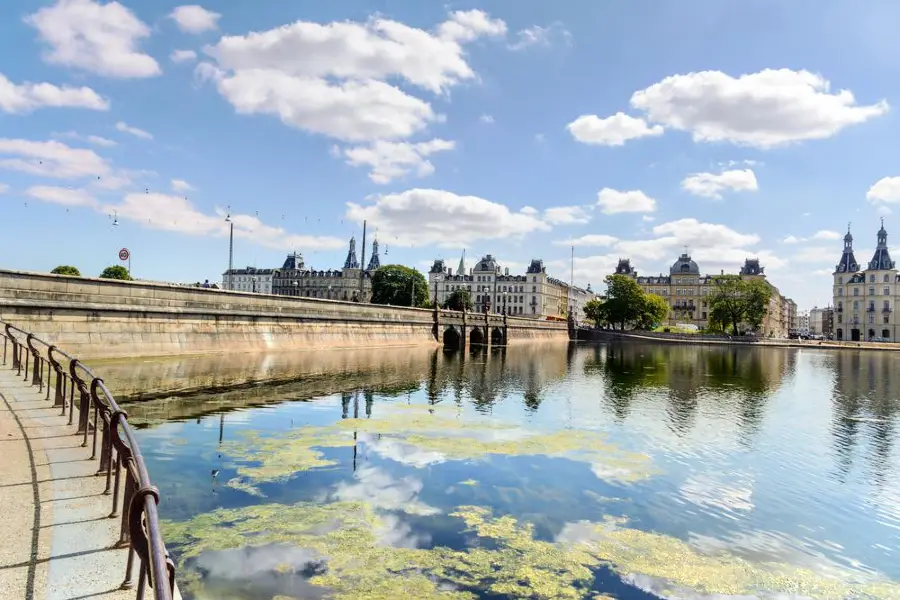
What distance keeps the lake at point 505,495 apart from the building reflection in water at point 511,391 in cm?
27

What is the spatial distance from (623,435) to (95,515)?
1849 centimetres

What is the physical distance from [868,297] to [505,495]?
586ft

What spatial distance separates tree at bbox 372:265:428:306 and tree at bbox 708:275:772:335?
7297cm

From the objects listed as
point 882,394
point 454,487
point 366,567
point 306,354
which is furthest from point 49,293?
point 882,394

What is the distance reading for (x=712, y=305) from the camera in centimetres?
14350

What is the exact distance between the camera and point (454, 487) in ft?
47.5

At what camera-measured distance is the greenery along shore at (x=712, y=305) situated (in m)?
137

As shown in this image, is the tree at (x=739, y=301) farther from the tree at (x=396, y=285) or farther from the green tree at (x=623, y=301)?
the tree at (x=396, y=285)

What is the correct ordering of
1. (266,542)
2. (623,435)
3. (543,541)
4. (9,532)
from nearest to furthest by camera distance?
(9,532), (266,542), (543,541), (623,435)

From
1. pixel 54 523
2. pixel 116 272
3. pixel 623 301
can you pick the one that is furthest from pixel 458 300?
pixel 54 523

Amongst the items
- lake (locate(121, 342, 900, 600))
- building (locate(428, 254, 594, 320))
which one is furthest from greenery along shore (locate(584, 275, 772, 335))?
lake (locate(121, 342, 900, 600))

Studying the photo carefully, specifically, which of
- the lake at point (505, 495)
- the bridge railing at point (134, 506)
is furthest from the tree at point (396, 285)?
the bridge railing at point (134, 506)

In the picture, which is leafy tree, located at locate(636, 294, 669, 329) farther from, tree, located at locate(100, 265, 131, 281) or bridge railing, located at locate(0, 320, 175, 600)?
bridge railing, located at locate(0, 320, 175, 600)

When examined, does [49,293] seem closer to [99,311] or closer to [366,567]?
[99,311]
